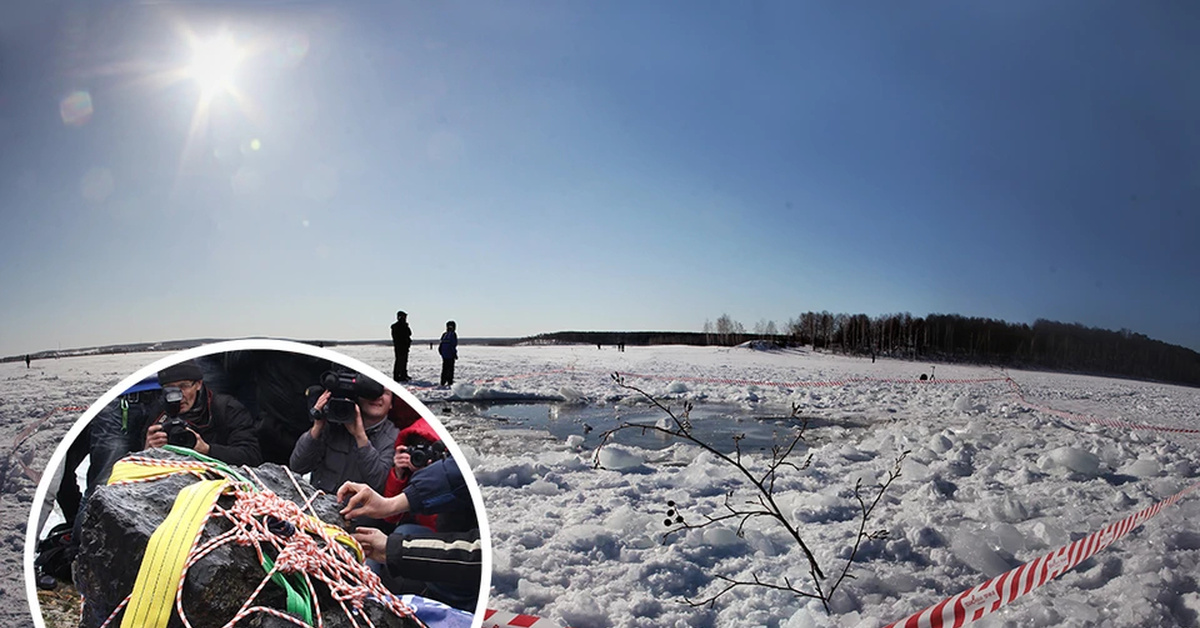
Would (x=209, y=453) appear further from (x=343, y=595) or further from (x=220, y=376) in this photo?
(x=343, y=595)

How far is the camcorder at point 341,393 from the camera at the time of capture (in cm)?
181

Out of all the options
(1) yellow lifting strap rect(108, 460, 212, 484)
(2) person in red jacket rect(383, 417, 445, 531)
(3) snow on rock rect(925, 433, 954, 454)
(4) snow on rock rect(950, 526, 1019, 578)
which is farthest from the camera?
(3) snow on rock rect(925, 433, 954, 454)

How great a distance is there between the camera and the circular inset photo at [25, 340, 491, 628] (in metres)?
1.48

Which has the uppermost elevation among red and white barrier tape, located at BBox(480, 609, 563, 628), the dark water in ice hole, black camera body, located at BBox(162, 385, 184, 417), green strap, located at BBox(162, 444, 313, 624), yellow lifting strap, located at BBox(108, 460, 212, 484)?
black camera body, located at BBox(162, 385, 184, 417)

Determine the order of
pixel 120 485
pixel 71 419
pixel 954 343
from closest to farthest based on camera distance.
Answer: pixel 120 485 < pixel 71 419 < pixel 954 343

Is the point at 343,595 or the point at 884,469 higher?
the point at 343,595

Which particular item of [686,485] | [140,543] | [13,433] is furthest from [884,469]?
[13,433]

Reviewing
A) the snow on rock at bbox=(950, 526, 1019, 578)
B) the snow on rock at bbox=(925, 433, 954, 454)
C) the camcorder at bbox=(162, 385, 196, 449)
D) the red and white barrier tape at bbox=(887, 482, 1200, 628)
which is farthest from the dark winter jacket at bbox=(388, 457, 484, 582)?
the snow on rock at bbox=(925, 433, 954, 454)

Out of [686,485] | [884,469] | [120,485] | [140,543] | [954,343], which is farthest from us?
[954,343]

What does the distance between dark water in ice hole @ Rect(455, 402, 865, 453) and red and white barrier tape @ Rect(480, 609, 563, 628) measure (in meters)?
4.10

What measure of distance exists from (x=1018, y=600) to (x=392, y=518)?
293 centimetres

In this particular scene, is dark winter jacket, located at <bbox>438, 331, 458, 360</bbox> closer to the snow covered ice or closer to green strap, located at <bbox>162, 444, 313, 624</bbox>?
the snow covered ice

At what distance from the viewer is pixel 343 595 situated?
5.22ft

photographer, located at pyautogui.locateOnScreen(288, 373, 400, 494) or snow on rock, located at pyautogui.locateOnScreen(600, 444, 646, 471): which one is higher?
photographer, located at pyautogui.locateOnScreen(288, 373, 400, 494)
